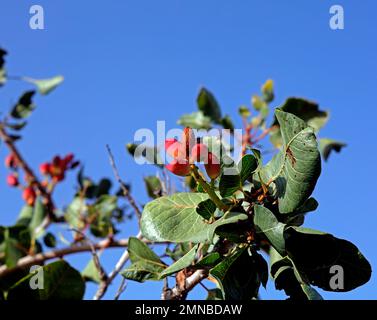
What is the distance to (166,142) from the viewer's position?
2.84 ft

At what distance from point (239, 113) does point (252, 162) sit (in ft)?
3.96

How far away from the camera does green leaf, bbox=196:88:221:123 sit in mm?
2066

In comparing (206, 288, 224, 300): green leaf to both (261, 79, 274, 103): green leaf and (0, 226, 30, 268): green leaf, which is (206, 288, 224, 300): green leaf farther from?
(261, 79, 274, 103): green leaf

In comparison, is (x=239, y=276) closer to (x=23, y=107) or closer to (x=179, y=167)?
(x=179, y=167)

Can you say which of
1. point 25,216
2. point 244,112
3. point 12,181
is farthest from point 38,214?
point 244,112

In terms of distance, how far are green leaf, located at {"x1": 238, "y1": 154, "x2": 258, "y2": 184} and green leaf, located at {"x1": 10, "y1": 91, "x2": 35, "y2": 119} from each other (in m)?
1.55

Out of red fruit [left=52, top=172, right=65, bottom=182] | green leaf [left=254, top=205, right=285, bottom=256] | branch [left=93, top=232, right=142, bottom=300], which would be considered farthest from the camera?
red fruit [left=52, top=172, right=65, bottom=182]

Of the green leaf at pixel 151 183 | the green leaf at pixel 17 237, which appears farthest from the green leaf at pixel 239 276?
the green leaf at pixel 17 237

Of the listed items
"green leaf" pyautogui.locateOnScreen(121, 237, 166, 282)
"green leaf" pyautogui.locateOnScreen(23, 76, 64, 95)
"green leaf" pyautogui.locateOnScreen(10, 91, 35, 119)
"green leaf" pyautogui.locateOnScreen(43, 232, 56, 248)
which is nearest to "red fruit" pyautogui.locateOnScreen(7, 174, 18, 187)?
"green leaf" pyautogui.locateOnScreen(10, 91, 35, 119)

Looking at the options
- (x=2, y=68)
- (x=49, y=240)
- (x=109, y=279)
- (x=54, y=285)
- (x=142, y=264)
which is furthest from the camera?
(x=2, y=68)

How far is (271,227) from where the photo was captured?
782 mm

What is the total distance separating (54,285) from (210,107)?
4.25 ft

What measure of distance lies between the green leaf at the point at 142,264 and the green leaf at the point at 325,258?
1.00ft
